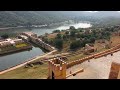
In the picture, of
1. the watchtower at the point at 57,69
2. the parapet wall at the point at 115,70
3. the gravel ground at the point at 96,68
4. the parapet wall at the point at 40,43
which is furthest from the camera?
the parapet wall at the point at 40,43

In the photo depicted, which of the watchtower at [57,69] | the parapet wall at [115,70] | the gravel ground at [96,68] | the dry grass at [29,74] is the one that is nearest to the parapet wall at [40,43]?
the dry grass at [29,74]

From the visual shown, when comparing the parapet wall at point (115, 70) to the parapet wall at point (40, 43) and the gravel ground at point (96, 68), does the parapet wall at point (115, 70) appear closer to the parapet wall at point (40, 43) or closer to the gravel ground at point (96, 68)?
the gravel ground at point (96, 68)

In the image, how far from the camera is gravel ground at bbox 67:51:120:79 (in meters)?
5.64

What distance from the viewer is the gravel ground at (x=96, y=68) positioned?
5645 millimetres

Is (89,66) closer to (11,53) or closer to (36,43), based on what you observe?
(11,53)

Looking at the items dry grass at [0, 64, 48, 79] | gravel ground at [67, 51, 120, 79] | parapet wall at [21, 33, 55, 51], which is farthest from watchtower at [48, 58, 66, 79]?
parapet wall at [21, 33, 55, 51]

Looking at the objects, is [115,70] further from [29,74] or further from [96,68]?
[29,74]

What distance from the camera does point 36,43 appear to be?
2534 cm

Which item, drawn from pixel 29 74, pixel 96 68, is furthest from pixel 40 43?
pixel 96 68

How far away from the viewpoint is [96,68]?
20.2ft
